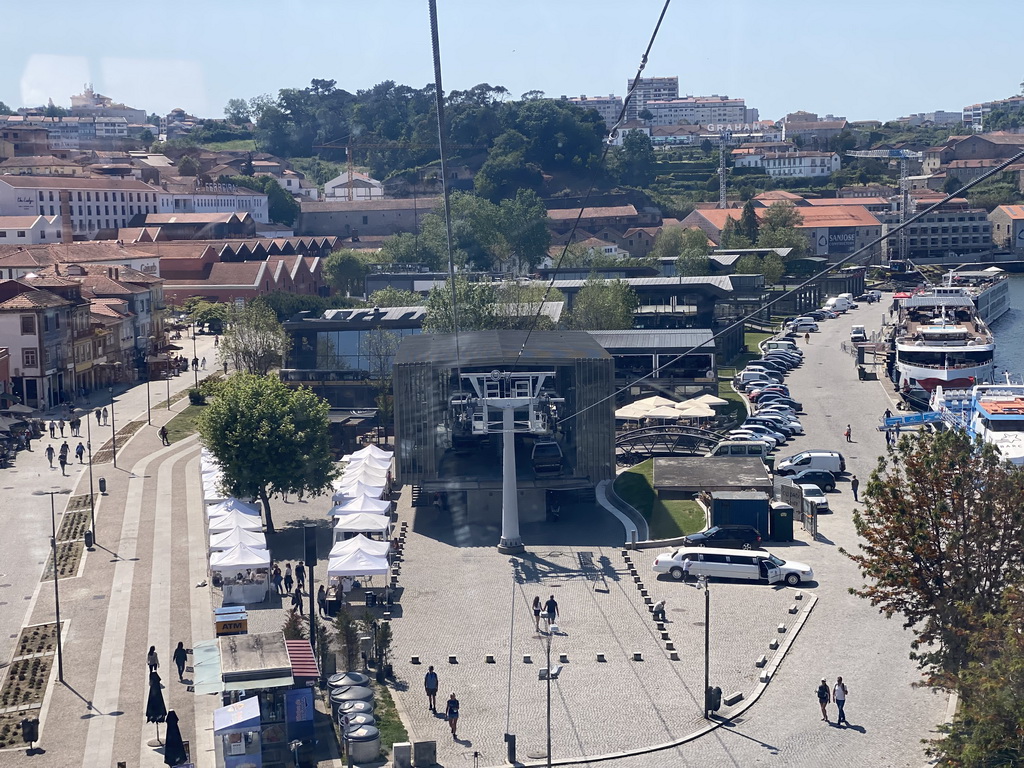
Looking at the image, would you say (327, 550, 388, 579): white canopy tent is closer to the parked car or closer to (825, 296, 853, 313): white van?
the parked car

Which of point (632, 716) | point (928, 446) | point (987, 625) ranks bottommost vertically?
point (632, 716)

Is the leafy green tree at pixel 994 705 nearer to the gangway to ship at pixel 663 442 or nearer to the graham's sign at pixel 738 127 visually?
the gangway to ship at pixel 663 442

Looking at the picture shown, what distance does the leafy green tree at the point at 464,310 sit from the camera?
139ft

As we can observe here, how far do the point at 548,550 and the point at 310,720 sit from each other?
9876 mm

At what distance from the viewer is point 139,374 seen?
47.3m

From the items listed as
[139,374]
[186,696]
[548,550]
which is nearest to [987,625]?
[186,696]

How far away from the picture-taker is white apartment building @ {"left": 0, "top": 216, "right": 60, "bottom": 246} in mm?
72287

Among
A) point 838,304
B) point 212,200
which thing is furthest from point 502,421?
point 212,200

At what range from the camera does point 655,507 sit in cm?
2947

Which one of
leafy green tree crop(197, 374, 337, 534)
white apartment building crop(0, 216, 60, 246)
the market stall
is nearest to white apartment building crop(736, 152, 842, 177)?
white apartment building crop(0, 216, 60, 246)

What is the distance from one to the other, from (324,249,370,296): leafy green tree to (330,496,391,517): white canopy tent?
44971 mm

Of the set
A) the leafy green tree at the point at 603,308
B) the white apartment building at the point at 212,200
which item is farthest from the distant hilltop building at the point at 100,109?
the leafy green tree at the point at 603,308

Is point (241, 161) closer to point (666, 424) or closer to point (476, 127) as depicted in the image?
point (476, 127)

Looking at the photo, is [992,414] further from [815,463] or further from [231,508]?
[231,508]
